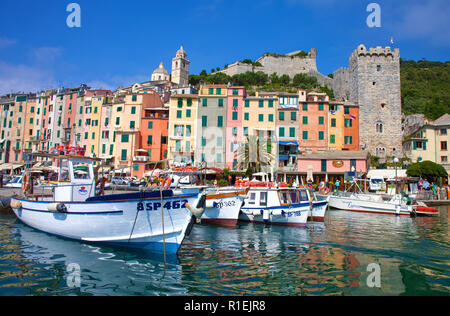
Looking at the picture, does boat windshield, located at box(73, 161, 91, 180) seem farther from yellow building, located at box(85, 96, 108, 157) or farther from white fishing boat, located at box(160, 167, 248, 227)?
yellow building, located at box(85, 96, 108, 157)

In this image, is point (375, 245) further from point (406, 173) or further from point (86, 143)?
point (86, 143)

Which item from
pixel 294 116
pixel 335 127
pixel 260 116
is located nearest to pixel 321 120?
pixel 335 127

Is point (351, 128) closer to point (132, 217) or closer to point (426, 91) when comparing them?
point (426, 91)

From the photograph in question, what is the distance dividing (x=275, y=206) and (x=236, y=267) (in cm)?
976

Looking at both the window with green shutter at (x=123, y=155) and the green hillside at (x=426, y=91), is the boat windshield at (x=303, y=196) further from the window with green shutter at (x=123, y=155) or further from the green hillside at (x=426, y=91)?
the green hillside at (x=426, y=91)

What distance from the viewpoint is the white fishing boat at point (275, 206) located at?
18.5 meters

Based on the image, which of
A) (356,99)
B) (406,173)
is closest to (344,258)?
(406,173)

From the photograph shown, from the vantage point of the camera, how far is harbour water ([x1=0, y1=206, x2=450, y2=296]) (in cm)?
783

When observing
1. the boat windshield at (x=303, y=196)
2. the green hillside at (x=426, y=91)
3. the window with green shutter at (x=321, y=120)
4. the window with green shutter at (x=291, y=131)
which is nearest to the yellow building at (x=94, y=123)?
the window with green shutter at (x=291, y=131)

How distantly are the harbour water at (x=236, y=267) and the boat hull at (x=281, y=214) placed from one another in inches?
140

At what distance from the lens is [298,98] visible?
47.2 metres

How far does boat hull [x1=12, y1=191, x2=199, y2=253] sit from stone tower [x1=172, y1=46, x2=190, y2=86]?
307 ft

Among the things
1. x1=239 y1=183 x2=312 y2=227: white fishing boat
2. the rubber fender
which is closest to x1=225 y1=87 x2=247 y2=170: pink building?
x1=239 y1=183 x2=312 y2=227: white fishing boat
